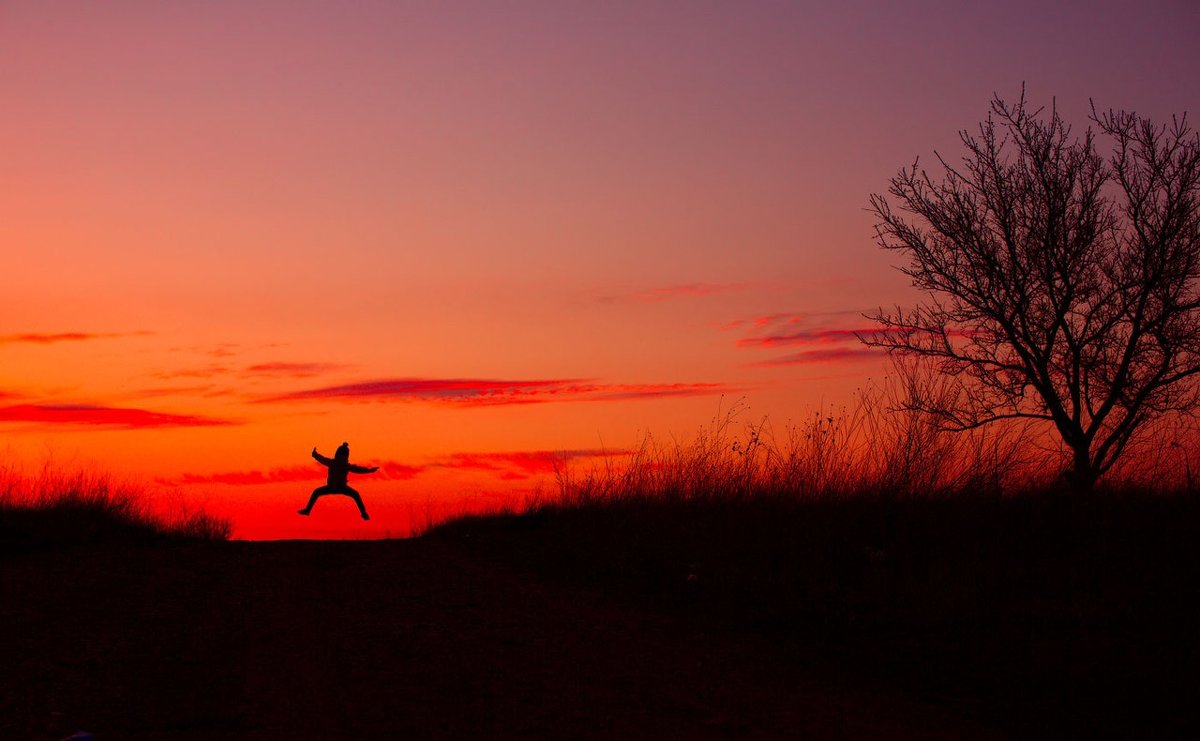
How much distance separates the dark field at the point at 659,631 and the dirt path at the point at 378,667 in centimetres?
3

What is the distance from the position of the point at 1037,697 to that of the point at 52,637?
287 inches

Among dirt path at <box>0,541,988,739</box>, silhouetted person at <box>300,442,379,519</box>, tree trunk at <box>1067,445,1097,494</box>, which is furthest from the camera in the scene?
silhouetted person at <box>300,442,379,519</box>

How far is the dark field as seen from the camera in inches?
239

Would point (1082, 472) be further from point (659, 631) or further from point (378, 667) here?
point (378, 667)

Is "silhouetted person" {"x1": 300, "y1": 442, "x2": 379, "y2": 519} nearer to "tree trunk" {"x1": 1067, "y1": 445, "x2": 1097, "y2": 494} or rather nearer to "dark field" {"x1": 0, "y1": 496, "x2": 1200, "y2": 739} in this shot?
"dark field" {"x1": 0, "y1": 496, "x2": 1200, "y2": 739}

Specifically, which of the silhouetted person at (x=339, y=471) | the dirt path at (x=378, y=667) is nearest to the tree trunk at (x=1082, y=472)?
the dirt path at (x=378, y=667)

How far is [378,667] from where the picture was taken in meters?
7.07

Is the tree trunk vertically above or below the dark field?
above

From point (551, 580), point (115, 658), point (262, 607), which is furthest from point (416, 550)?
point (115, 658)

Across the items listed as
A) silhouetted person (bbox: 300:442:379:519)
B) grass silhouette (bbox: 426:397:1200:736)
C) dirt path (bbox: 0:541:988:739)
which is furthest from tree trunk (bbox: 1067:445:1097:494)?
silhouetted person (bbox: 300:442:379:519)

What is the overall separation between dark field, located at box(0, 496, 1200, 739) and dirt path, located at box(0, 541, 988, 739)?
31 millimetres

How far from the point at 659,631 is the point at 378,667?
2.79 meters

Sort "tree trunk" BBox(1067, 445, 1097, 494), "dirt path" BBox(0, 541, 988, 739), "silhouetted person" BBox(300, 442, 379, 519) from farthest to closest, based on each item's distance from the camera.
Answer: "silhouetted person" BBox(300, 442, 379, 519) < "tree trunk" BBox(1067, 445, 1097, 494) < "dirt path" BBox(0, 541, 988, 739)

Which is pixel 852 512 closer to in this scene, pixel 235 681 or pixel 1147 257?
pixel 1147 257
